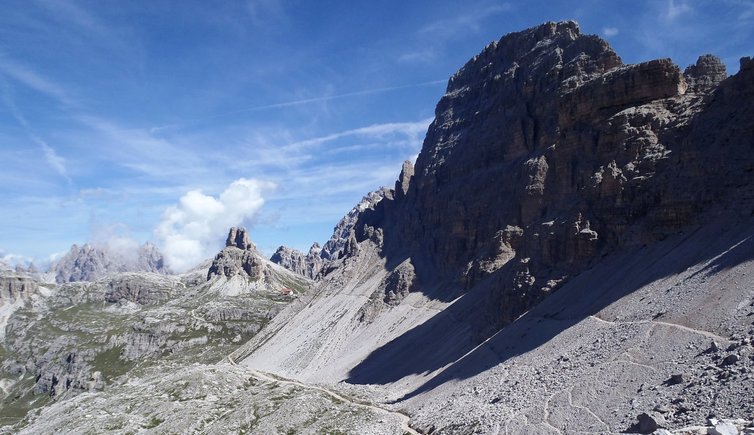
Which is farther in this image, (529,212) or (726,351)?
(529,212)

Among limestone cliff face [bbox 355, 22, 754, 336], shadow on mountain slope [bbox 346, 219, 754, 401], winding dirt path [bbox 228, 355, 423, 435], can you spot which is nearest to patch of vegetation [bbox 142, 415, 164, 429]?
winding dirt path [bbox 228, 355, 423, 435]

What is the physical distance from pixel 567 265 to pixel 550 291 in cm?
502

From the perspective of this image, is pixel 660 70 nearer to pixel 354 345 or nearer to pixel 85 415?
pixel 354 345

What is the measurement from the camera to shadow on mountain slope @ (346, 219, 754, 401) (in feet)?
179

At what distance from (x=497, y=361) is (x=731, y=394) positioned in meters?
35.6

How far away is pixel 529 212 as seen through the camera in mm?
109750

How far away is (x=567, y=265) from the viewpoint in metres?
78.2

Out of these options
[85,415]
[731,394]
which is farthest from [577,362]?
[85,415]

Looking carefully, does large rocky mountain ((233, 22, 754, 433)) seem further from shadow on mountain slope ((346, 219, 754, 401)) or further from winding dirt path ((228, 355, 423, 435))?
winding dirt path ((228, 355, 423, 435))

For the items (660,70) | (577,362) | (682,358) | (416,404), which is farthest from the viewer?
(660,70)

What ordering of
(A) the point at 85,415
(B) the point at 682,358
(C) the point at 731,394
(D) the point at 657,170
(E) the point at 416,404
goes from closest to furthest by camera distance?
(C) the point at 731,394, (B) the point at 682,358, (E) the point at 416,404, (D) the point at 657,170, (A) the point at 85,415

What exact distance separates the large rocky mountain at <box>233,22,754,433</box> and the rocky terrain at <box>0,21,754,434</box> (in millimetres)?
294

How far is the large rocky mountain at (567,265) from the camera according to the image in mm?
41750

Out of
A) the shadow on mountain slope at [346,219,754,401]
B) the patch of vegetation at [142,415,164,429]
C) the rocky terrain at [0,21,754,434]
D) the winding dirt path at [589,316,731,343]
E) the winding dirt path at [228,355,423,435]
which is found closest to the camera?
the winding dirt path at [589,316,731,343]
